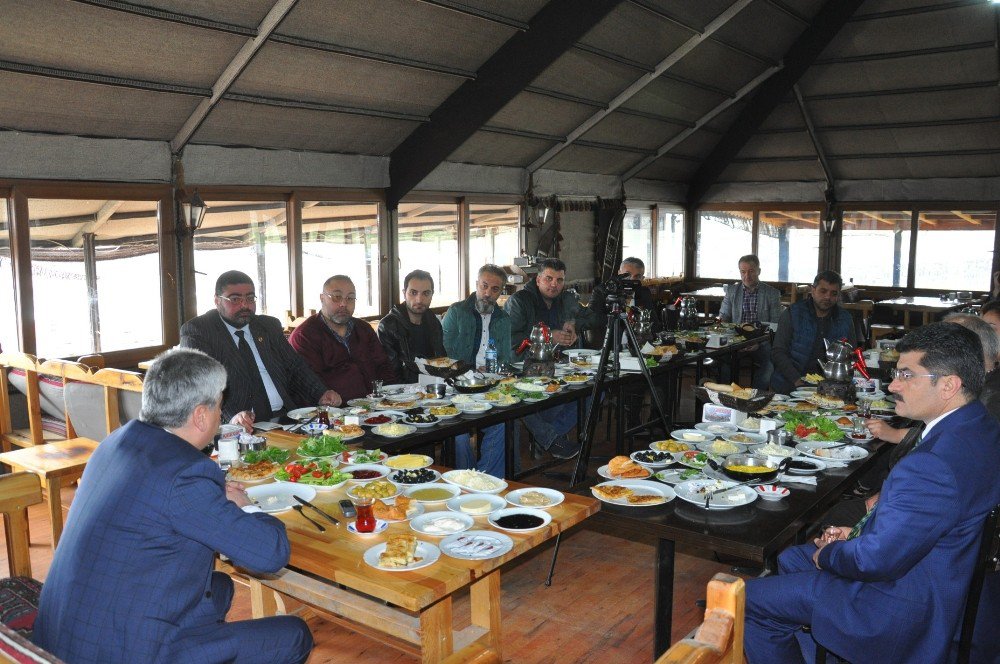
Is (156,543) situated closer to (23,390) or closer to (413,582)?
(413,582)

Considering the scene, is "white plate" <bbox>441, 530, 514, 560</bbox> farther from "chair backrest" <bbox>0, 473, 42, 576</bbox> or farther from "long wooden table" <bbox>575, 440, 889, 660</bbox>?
"chair backrest" <bbox>0, 473, 42, 576</bbox>

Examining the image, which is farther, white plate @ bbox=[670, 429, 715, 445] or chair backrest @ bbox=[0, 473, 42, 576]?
white plate @ bbox=[670, 429, 715, 445]

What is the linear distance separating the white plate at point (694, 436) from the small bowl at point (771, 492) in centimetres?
57

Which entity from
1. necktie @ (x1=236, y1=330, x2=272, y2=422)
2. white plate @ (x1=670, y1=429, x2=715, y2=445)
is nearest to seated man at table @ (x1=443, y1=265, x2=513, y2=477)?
necktie @ (x1=236, y1=330, x2=272, y2=422)

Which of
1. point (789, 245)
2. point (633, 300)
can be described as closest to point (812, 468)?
point (633, 300)

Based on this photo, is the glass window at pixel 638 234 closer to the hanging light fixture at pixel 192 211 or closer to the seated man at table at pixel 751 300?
the seated man at table at pixel 751 300

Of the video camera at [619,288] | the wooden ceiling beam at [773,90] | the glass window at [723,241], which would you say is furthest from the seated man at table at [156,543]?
the glass window at [723,241]

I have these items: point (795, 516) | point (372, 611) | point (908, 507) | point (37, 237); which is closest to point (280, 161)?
point (37, 237)

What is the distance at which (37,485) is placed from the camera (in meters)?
2.71

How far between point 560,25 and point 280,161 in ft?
8.09

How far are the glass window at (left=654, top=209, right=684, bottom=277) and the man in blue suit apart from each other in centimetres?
966

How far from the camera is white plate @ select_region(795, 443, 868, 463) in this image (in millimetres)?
3254

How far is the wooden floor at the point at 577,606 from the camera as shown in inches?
128

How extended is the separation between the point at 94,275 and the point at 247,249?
130cm
